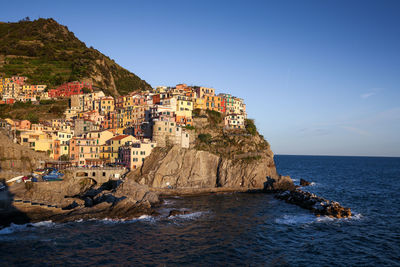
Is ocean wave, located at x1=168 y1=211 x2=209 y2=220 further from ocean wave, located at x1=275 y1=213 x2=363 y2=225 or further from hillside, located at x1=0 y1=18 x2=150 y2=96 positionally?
hillside, located at x1=0 y1=18 x2=150 y2=96

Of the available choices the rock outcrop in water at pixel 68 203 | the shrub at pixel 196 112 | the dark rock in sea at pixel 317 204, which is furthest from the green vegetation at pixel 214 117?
the rock outcrop in water at pixel 68 203

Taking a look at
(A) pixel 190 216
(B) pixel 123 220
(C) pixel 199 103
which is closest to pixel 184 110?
(C) pixel 199 103

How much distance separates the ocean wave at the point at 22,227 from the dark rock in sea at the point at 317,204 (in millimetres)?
48454

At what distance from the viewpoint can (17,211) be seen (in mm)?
46656

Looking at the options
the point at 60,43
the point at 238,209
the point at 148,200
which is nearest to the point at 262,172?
the point at 238,209

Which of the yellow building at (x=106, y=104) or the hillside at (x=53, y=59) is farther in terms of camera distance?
the hillside at (x=53, y=59)

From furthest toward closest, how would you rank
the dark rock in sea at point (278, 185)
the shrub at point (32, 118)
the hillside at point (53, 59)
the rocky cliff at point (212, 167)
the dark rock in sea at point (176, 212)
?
the hillside at point (53, 59) < the shrub at point (32, 118) < the dark rock in sea at point (278, 185) < the rocky cliff at point (212, 167) < the dark rock in sea at point (176, 212)

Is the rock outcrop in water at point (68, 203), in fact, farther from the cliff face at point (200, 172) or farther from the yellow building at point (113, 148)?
the yellow building at point (113, 148)

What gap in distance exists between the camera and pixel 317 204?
187 feet

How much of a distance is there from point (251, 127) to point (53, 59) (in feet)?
406

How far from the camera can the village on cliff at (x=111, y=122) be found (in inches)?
3044

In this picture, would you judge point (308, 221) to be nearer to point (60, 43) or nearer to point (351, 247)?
point (351, 247)

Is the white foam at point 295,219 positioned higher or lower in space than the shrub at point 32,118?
lower

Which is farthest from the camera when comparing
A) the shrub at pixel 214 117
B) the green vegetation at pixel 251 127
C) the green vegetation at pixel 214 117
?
the shrub at pixel 214 117
